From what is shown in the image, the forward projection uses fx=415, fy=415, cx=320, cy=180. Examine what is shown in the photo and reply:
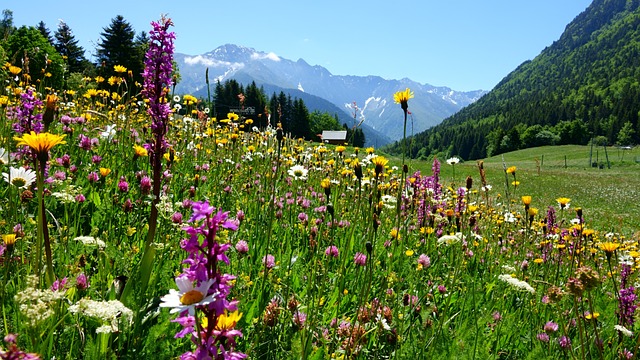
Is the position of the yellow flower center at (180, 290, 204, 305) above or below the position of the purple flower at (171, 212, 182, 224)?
above

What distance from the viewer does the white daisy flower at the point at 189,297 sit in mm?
744

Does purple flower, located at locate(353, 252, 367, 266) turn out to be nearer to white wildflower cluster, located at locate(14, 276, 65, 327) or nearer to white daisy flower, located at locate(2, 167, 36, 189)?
white daisy flower, located at locate(2, 167, 36, 189)

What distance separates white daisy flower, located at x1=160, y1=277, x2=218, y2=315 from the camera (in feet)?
2.44

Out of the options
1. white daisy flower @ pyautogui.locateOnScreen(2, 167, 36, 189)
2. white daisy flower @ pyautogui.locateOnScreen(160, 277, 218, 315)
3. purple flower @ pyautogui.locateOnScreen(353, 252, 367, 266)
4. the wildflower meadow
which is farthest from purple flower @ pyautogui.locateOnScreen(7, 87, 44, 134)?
white daisy flower @ pyautogui.locateOnScreen(160, 277, 218, 315)

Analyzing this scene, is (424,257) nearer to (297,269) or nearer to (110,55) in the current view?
(297,269)

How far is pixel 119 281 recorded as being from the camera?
5.05 feet

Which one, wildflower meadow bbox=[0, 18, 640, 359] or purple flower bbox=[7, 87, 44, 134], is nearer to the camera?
wildflower meadow bbox=[0, 18, 640, 359]

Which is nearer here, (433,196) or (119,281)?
(119,281)

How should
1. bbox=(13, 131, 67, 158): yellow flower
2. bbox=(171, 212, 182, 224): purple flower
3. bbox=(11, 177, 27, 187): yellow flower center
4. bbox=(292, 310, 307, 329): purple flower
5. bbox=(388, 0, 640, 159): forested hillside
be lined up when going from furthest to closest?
1. bbox=(388, 0, 640, 159): forested hillside
2. bbox=(171, 212, 182, 224): purple flower
3. bbox=(292, 310, 307, 329): purple flower
4. bbox=(11, 177, 27, 187): yellow flower center
5. bbox=(13, 131, 67, 158): yellow flower

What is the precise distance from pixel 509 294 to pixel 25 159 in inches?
154

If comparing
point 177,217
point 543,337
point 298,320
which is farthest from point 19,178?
point 543,337

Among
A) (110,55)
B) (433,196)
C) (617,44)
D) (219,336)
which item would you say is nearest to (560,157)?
(110,55)

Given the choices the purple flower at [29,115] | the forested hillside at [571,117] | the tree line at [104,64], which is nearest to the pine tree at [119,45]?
the tree line at [104,64]

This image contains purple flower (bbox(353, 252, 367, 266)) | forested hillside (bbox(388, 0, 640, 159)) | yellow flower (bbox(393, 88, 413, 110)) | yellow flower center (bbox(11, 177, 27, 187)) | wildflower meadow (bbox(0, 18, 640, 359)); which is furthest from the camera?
forested hillside (bbox(388, 0, 640, 159))
